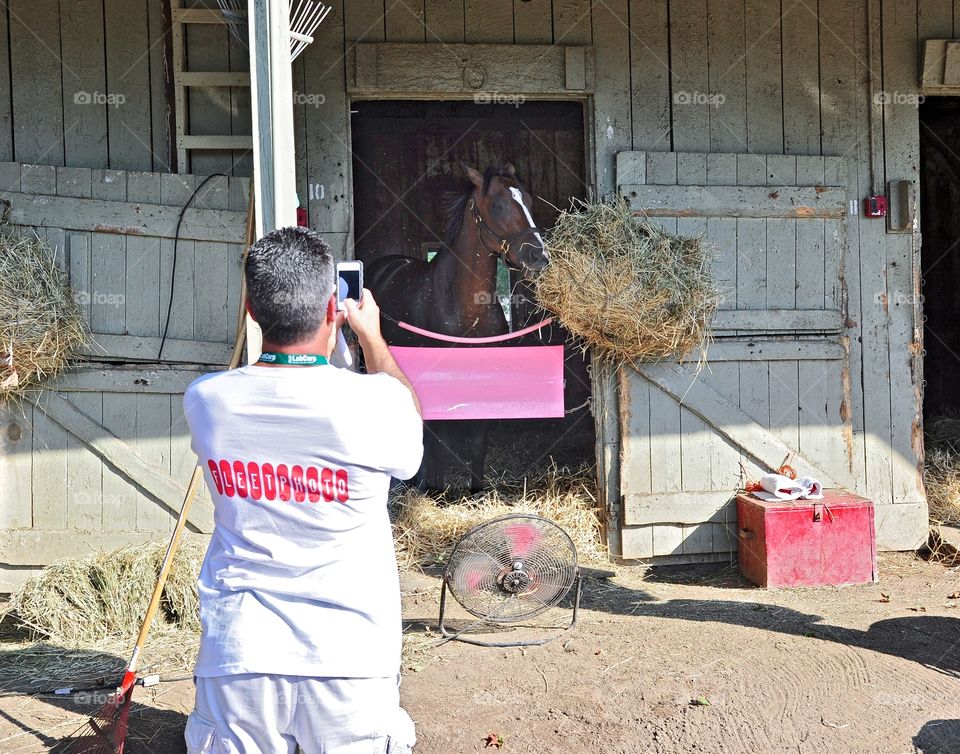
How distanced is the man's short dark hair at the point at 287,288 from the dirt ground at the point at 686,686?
2193 millimetres

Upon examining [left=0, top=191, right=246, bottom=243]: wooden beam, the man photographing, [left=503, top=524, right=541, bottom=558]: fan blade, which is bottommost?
[left=503, top=524, right=541, bottom=558]: fan blade

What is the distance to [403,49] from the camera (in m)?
5.55

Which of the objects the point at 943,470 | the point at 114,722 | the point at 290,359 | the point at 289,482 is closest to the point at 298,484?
the point at 289,482

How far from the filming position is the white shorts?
1798 millimetres

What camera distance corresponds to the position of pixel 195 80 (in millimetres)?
5371

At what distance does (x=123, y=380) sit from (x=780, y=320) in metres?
3.96

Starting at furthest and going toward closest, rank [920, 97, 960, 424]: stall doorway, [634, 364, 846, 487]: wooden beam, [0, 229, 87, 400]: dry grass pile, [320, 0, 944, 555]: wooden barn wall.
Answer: [920, 97, 960, 424]: stall doorway, [634, 364, 846, 487]: wooden beam, [320, 0, 944, 555]: wooden barn wall, [0, 229, 87, 400]: dry grass pile

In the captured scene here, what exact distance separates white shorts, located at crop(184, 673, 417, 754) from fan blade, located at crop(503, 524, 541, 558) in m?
2.61

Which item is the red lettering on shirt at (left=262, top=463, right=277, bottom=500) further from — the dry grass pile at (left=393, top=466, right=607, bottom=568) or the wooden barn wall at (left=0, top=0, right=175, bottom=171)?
the wooden barn wall at (left=0, top=0, right=175, bottom=171)

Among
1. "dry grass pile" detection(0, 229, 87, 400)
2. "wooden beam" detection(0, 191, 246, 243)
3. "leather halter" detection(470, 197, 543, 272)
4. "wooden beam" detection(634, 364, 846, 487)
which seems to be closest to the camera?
"dry grass pile" detection(0, 229, 87, 400)

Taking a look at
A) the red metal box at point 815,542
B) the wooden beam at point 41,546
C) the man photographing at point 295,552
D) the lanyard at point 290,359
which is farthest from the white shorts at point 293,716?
the red metal box at point 815,542

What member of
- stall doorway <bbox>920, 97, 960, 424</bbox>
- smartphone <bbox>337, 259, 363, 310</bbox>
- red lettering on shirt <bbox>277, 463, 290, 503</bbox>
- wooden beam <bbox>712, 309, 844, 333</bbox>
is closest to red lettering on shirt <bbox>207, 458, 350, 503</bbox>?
red lettering on shirt <bbox>277, 463, 290, 503</bbox>

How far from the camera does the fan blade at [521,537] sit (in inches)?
175

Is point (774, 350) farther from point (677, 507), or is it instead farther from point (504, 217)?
point (504, 217)
